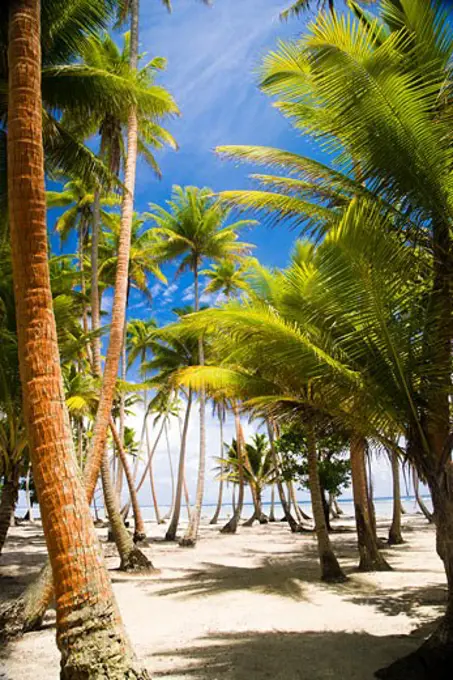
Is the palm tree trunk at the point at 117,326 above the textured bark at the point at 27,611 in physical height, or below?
above

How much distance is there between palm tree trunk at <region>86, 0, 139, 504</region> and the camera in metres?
8.32

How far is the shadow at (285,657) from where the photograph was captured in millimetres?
4766

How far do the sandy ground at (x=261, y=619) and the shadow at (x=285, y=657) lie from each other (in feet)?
0.04

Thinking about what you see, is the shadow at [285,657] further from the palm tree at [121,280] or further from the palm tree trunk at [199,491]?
the palm tree trunk at [199,491]

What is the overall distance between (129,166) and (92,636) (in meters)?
8.72

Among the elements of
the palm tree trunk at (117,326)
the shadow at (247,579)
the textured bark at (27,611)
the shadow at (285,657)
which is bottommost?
the shadow at (247,579)

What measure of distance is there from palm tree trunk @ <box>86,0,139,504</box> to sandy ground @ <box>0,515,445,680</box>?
8.11 ft

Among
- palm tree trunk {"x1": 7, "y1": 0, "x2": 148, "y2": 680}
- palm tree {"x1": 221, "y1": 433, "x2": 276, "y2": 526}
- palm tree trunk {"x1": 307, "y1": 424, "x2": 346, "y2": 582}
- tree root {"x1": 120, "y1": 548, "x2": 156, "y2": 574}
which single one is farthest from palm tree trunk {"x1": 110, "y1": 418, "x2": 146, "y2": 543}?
palm tree {"x1": 221, "y1": 433, "x2": 276, "y2": 526}

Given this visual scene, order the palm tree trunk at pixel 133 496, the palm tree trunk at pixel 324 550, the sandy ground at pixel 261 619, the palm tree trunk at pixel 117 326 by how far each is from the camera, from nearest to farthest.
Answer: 1. the sandy ground at pixel 261 619
2. the palm tree trunk at pixel 117 326
3. the palm tree trunk at pixel 324 550
4. the palm tree trunk at pixel 133 496

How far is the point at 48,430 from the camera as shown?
372cm

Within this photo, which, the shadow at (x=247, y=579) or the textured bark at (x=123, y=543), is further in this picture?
the textured bark at (x=123, y=543)

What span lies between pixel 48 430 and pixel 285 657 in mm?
3706

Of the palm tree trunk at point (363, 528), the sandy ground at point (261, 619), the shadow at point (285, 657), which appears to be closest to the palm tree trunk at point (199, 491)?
the sandy ground at point (261, 619)

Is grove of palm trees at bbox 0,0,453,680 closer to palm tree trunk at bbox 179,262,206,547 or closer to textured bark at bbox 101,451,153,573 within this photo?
textured bark at bbox 101,451,153,573
